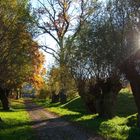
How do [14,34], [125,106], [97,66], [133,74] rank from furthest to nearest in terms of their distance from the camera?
1. [125,106]
2. [97,66]
3. [14,34]
4. [133,74]

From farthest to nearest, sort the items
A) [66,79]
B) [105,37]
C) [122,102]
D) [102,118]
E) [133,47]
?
1. [122,102]
2. [66,79]
3. [102,118]
4. [105,37]
5. [133,47]

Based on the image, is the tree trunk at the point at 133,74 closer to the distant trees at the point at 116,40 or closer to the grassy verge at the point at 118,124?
the distant trees at the point at 116,40

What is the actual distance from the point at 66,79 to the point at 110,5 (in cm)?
2367

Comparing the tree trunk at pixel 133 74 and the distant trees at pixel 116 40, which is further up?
the distant trees at pixel 116 40

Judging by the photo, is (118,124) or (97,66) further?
(97,66)

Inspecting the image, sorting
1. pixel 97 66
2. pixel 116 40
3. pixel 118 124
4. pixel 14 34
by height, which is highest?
pixel 14 34

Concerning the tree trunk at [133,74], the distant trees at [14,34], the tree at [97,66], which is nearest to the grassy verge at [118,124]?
the tree at [97,66]

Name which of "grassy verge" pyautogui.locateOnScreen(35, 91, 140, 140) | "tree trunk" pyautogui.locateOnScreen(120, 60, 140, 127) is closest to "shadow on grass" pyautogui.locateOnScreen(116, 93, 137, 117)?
"grassy verge" pyautogui.locateOnScreen(35, 91, 140, 140)

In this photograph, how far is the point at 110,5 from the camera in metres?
31.2

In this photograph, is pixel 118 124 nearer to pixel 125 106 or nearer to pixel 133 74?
pixel 133 74

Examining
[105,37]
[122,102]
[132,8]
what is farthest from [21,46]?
[122,102]

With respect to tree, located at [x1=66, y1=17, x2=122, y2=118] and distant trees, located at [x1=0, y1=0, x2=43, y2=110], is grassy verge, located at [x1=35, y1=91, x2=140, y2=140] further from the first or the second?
distant trees, located at [x1=0, y1=0, x2=43, y2=110]

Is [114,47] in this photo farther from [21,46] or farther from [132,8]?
[21,46]

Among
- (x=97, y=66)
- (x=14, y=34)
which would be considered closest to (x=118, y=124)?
(x=97, y=66)
